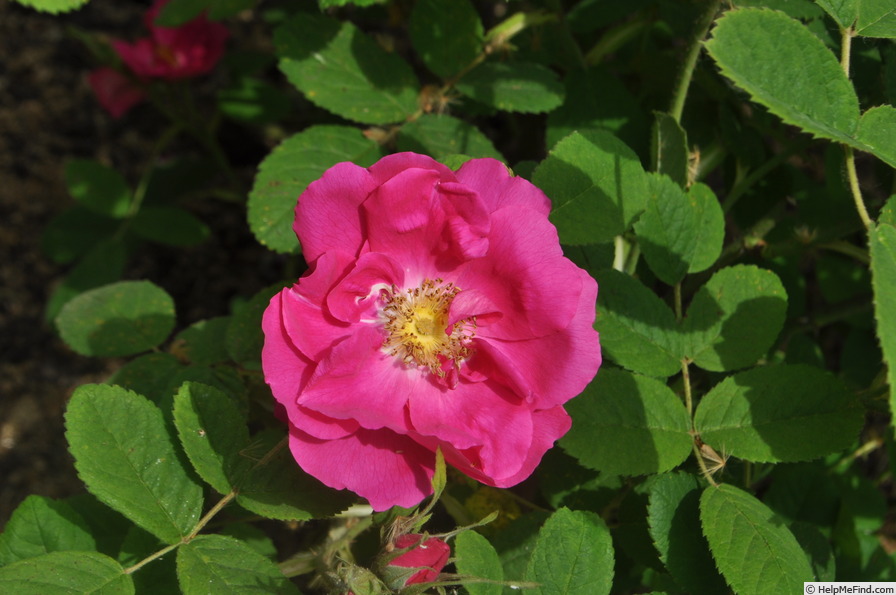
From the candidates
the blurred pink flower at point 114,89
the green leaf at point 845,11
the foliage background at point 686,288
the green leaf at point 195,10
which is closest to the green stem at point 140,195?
the blurred pink flower at point 114,89

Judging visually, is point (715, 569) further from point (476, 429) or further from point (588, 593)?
point (476, 429)

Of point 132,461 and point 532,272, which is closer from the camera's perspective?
point 532,272

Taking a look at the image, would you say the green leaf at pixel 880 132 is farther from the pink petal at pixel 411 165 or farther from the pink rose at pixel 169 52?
the pink rose at pixel 169 52

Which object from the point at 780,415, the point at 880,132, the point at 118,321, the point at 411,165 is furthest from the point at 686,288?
the point at 118,321

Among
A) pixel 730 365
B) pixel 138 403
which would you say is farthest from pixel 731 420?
pixel 138 403

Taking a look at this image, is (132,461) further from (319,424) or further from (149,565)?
(319,424)

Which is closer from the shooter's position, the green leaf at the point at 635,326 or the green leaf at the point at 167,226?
the green leaf at the point at 635,326
